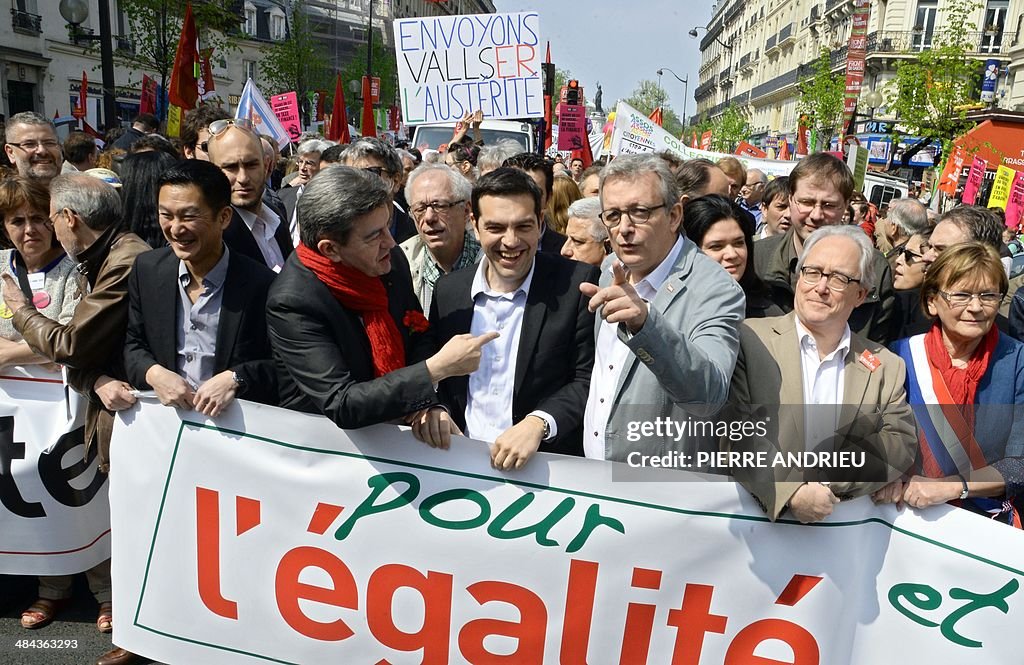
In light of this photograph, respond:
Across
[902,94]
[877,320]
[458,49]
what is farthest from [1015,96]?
[877,320]

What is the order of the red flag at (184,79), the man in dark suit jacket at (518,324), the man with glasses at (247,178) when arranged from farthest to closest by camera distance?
1. the red flag at (184,79)
2. the man with glasses at (247,178)
3. the man in dark suit jacket at (518,324)

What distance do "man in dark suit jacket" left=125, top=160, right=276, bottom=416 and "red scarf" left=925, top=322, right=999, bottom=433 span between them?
92.0 inches

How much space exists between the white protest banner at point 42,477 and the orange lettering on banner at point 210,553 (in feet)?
2.81

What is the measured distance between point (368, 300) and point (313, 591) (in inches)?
40.0

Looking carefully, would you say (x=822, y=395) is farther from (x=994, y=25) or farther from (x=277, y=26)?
(x=277, y=26)

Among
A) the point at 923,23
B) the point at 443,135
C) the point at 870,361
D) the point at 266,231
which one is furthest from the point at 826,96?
the point at 870,361

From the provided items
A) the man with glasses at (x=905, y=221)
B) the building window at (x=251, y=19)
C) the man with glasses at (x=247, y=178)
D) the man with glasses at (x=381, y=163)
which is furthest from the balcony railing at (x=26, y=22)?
the man with glasses at (x=905, y=221)

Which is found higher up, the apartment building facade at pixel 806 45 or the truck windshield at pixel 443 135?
the apartment building facade at pixel 806 45

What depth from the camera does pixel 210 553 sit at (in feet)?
9.23

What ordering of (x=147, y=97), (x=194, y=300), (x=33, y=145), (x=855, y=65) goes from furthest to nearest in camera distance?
(x=855, y=65), (x=147, y=97), (x=33, y=145), (x=194, y=300)

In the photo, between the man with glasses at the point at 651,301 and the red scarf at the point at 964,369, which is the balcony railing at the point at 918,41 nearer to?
the red scarf at the point at 964,369

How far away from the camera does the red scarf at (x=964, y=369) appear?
2.66 meters

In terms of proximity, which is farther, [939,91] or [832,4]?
[832,4]

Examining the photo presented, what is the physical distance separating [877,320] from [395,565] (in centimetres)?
223
